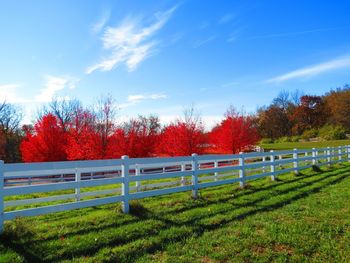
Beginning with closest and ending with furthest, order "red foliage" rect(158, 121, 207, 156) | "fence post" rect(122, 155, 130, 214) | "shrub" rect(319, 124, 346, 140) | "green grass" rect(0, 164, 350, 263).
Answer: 1. "green grass" rect(0, 164, 350, 263)
2. "fence post" rect(122, 155, 130, 214)
3. "red foliage" rect(158, 121, 207, 156)
4. "shrub" rect(319, 124, 346, 140)

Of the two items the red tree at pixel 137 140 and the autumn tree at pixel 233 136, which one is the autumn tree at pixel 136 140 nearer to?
the red tree at pixel 137 140

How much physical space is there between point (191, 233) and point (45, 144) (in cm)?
3360

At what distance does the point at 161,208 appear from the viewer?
8055 mm

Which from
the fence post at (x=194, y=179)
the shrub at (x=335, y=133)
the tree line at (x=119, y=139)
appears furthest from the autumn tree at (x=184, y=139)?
the shrub at (x=335, y=133)

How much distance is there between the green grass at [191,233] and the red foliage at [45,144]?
29978 mm

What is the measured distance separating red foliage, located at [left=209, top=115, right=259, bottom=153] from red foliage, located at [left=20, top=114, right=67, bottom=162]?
16.6 meters

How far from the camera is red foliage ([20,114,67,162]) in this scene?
35.8 metres

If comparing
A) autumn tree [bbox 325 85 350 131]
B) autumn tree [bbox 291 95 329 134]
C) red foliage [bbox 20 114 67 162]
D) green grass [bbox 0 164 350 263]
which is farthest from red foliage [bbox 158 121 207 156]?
autumn tree [bbox 291 95 329 134]

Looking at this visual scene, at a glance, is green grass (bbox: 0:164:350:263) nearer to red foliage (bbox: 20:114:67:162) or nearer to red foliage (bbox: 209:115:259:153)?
red foliage (bbox: 209:115:259:153)

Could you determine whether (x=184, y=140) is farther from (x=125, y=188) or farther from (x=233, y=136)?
(x=125, y=188)

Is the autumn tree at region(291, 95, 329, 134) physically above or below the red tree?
above

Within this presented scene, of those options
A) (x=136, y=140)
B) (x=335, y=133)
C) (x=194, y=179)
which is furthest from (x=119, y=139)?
(x=335, y=133)

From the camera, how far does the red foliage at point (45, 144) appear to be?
3584 cm

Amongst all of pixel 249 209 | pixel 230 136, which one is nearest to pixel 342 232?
pixel 249 209
